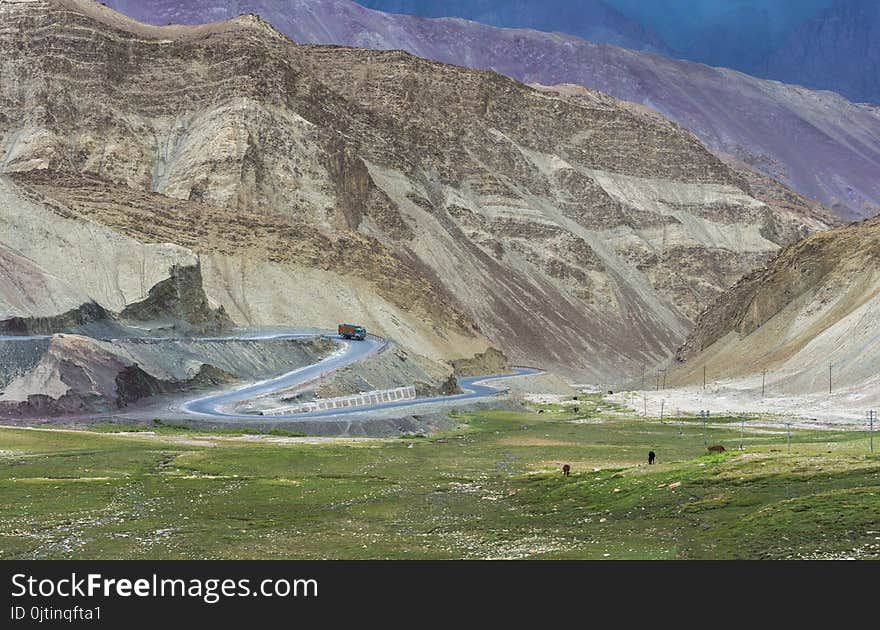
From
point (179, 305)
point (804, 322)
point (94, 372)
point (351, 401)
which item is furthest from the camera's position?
point (804, 322)

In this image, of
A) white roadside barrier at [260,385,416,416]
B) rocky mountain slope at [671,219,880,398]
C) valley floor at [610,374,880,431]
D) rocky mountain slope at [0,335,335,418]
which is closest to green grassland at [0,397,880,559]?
rocky mountain slope at [0,335,335,418]

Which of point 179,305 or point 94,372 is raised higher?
point 179,305

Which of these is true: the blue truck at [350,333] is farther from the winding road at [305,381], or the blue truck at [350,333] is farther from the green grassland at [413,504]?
the green grassland at [413,504]

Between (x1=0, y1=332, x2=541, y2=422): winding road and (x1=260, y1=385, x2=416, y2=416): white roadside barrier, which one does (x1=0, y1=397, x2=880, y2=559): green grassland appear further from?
(x1=260, y1=385, x2=416, y2=416): white roadside barrier

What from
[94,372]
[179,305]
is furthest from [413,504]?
[179,305]

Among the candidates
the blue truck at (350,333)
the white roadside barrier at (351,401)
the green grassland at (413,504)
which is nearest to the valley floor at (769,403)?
the white roadside barrier at (351,401)

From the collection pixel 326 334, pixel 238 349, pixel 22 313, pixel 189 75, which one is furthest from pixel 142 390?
pixel 189 75

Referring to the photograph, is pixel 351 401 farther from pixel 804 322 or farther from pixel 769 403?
pixel 804 322
